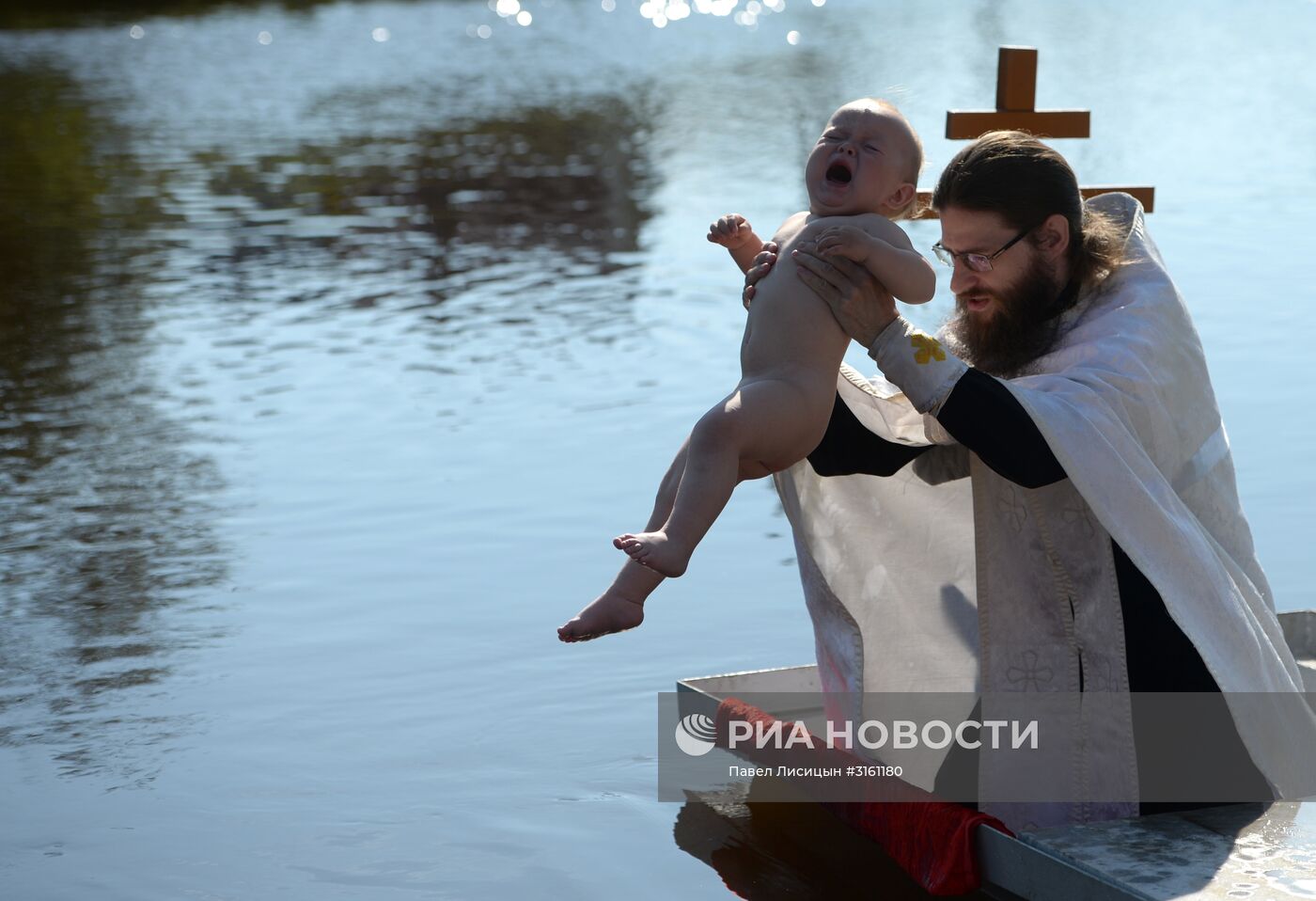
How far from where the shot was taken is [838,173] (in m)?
3.41

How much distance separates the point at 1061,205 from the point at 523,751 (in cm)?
188

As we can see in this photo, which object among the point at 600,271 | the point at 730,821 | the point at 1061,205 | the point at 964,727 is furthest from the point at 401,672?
the point at 600,271

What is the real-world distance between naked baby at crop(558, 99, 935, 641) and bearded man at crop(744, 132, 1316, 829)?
0.20 feet

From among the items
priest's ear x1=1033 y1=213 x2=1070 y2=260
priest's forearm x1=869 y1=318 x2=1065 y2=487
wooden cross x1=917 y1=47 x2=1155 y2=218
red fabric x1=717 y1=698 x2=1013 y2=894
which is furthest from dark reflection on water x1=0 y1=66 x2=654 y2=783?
wooden cross x1=917 y1=47 x2=1155 y2=218

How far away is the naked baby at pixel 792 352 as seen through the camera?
3.09 meters

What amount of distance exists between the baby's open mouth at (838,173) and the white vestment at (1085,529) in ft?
1.10

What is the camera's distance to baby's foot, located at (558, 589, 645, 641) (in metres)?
3.06

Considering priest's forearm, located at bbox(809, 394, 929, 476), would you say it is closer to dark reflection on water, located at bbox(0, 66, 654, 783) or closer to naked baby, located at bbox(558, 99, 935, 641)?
naked baby, located at bbox(558, 99, 935, 641)

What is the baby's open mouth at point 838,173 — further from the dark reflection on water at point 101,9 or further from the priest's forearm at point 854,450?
the dark reflection on water at point 101,9

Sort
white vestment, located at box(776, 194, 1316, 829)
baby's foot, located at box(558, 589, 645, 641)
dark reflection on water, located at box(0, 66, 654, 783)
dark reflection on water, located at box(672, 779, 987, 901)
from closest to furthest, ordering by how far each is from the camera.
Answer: baby's foot, located at box(558, 589, 645, 641), white vestment, located at box(776, 194, 1316, 829), dark reflection on water, located at box(672, 779, 987, 901), dark reflection on water, located at box(0, 66, 654, 783)

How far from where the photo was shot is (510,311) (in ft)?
32.5

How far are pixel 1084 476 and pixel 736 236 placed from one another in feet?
2.91

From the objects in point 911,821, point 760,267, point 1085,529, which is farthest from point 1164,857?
point 760,267

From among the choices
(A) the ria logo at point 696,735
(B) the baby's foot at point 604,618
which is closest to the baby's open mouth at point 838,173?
(B) the baby's foot at point 604,618
